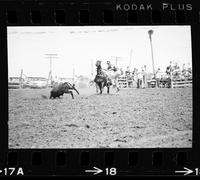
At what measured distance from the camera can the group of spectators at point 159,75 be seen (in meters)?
2.07

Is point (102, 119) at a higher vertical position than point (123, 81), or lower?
lower

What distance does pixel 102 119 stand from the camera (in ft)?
6.82

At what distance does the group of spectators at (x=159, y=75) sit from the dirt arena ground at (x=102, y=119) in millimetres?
70

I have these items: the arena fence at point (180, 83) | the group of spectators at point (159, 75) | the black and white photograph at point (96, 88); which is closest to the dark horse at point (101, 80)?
the black and white photograph at point (96, 88)

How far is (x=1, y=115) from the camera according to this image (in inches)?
80.8

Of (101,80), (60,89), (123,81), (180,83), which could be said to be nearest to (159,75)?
(180,83)

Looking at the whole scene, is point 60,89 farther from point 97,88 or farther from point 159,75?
point 159,75

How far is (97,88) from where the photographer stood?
211 cm

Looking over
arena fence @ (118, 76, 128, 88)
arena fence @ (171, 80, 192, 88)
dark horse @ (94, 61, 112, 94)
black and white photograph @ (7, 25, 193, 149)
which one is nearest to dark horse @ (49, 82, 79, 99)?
black and white photograph @ (7, 25, 193, 149)

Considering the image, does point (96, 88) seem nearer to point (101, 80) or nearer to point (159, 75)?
point (101, 80)

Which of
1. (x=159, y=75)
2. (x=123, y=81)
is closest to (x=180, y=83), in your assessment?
(x=159, y=75)

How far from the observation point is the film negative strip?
2.05 m
